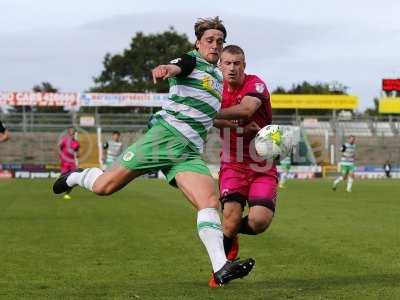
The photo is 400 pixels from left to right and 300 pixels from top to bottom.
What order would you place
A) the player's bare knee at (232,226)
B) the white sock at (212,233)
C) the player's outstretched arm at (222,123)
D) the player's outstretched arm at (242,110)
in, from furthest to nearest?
1. the player's bare knee at (232,226)
2. the player's outstretched arm at (222,123)
3. the player's outstretched arm at (242,110)
4. the white sock at (212,233)

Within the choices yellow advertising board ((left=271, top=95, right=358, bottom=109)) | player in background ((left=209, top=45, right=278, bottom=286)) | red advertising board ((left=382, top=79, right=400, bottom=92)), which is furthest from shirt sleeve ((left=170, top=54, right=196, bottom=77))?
yellow advertising board ((left=271, top=95, right=358, bottom=109))

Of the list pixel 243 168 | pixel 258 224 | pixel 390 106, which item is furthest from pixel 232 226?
pixel 390 106

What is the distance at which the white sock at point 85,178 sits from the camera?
8359 mm

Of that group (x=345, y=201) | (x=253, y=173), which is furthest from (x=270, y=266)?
(x=345, y=201)

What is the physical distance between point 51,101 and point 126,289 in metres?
55.1

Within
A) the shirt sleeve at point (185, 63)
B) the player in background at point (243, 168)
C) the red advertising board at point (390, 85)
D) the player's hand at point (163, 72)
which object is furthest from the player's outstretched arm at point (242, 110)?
the red advertising board at point (390, 85)

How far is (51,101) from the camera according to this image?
203ft

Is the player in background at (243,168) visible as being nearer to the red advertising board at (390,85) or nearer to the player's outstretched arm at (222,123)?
the player's outstretched arm at (222,123)

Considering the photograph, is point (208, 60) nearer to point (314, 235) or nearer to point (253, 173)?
point (253, 173)

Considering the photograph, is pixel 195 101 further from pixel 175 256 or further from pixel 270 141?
pixel 175 256

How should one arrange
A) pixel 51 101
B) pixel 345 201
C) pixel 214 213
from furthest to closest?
pixel 51 101
pixel 345 201
pixel 214 213

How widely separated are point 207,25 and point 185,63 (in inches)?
19.4

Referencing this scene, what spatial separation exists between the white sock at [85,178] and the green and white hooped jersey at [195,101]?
3.18 ft

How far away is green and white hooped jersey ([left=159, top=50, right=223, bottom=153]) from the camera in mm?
7801
